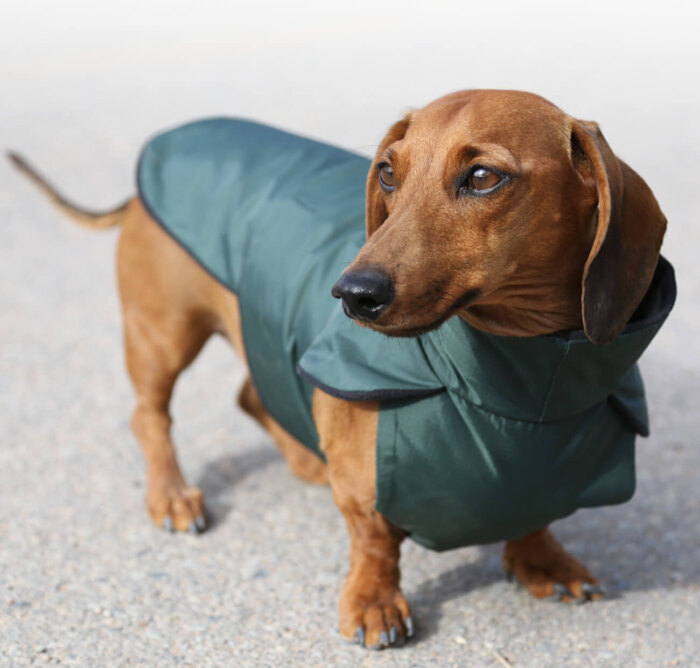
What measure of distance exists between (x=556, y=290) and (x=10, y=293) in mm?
4856

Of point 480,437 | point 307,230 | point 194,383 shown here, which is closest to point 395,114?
point 194,383

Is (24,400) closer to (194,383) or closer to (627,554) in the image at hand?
(194,383)

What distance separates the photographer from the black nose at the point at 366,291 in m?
2.30

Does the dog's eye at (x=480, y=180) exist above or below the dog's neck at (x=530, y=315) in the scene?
above

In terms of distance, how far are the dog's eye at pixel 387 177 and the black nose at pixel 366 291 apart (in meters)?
0.44

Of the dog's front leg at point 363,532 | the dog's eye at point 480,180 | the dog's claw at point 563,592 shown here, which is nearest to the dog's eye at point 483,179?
the dog's eye at point 480,180

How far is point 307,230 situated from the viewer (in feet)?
11.2

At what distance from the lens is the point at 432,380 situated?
109 inches

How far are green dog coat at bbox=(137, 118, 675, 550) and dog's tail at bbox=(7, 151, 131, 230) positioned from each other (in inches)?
37.3

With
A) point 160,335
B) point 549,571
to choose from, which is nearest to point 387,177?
point 549,571

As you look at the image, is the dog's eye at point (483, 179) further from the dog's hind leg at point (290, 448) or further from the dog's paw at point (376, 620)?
the dog's hind leg at point (290, 448)

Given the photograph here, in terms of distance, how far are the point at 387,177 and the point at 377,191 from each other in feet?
0.38

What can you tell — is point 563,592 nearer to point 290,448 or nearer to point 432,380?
point 432,380

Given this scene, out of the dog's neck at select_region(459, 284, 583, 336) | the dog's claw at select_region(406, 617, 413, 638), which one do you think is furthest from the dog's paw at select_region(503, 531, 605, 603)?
the dog's neck at select_region(459, 284, 583, 336)
